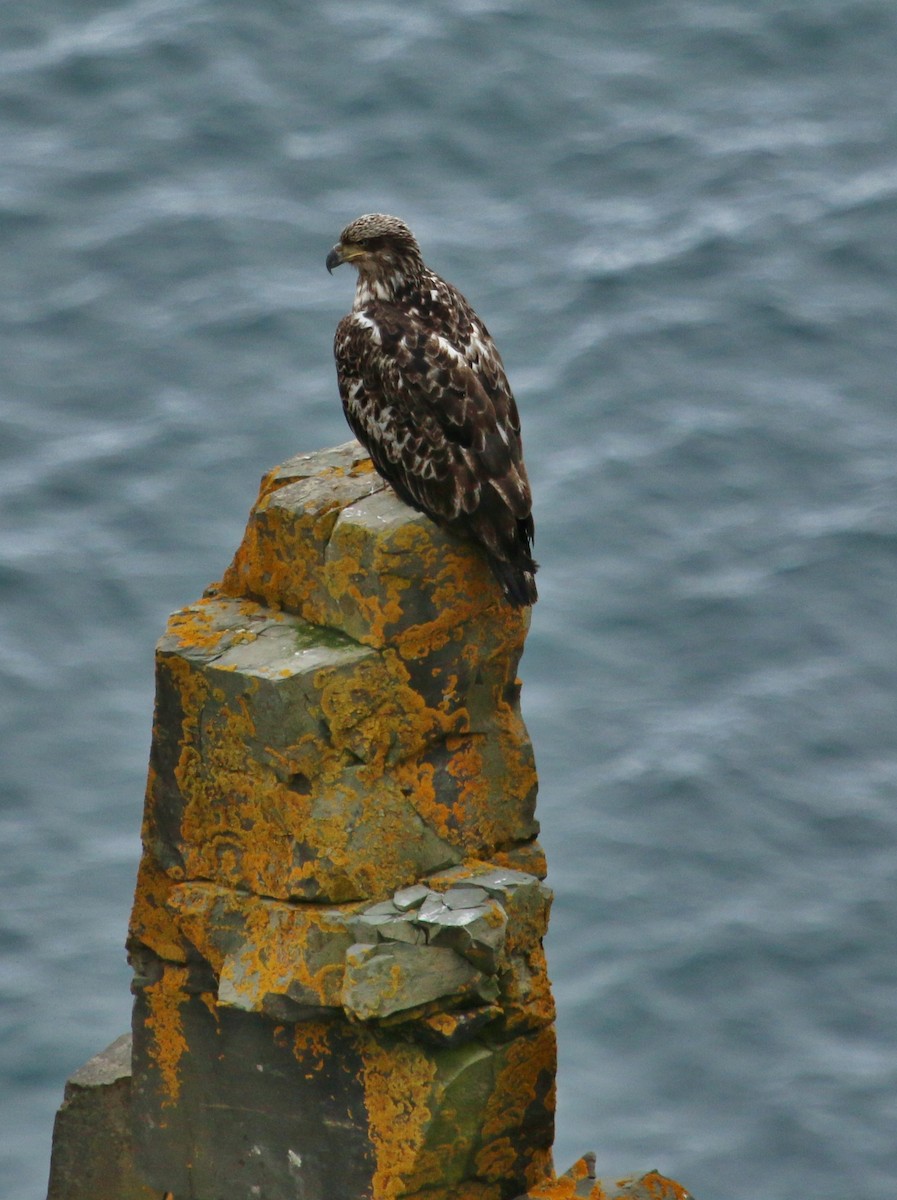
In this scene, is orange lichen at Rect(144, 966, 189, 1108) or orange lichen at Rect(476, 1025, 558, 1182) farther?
orange lichen at Rect(144, 966, 189, 1108)

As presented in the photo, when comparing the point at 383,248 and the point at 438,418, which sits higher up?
the point at 383,248

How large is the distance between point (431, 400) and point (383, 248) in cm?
101

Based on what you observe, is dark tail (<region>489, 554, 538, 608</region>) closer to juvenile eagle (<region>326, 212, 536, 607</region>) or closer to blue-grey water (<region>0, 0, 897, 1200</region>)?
juvenile eagle (<region>326, 212, 536, 607</region>)

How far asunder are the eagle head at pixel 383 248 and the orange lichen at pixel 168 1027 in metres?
4.14

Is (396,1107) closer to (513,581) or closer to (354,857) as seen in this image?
(354,857)

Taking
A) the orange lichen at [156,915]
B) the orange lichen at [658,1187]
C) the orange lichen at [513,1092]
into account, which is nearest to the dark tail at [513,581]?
the orange lichen at [513,1092]

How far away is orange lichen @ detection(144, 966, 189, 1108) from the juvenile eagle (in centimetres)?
314

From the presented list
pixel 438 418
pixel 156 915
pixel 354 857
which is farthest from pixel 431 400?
pixel 156 915

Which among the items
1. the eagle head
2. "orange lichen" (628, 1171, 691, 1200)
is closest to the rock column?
"orange lichen" (628, 1171, 691, 1200)

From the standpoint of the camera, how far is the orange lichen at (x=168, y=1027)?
47.8 feet

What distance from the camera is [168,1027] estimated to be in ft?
48.0

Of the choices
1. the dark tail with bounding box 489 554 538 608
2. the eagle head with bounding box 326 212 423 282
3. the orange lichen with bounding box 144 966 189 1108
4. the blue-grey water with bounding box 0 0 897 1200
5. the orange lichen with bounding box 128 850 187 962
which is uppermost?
the blue-grey water with bounding box 0 0 897 1200

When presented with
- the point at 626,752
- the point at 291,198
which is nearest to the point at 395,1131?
the point at 626,752

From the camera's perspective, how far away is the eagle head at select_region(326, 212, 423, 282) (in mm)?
13984
